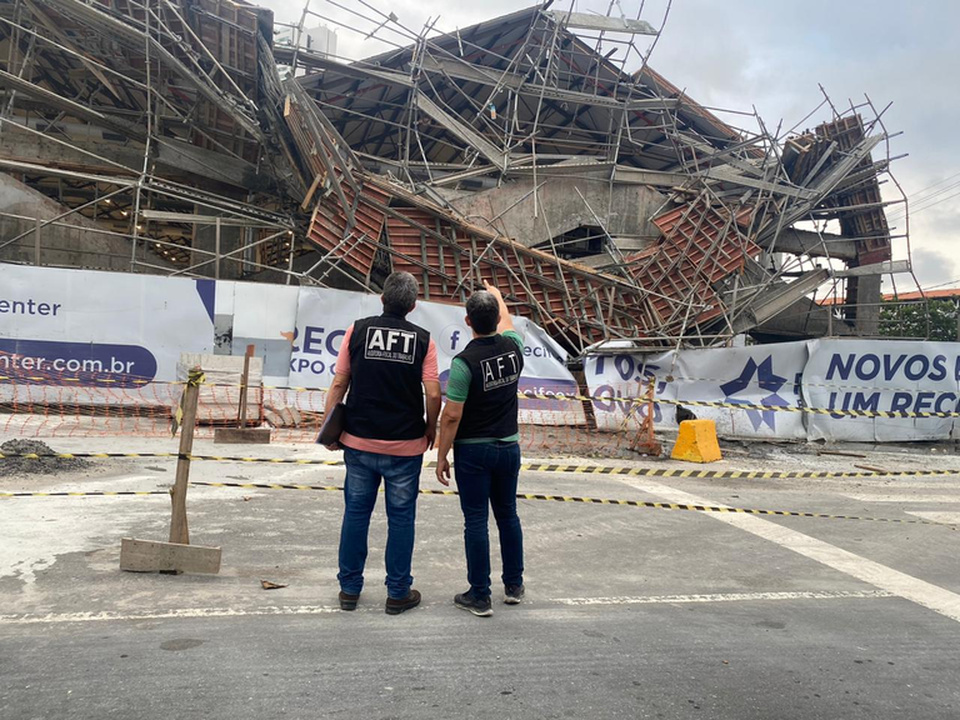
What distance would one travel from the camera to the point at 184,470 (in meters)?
4.09

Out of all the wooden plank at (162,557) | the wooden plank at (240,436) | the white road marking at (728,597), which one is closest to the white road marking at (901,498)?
the white road marking at (728,597)

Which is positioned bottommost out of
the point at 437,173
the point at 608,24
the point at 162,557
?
the point at 162,557

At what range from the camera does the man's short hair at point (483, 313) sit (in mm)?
3838

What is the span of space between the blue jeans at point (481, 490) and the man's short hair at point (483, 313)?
27.0 inches

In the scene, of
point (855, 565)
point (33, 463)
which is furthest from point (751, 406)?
point (33, 463)

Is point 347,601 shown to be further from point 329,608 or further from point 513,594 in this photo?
point 513,594

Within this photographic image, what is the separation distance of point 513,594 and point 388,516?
92 cm

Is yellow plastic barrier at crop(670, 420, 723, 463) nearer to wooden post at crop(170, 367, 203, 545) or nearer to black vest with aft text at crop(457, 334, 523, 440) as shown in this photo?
black vest with aft text at crop(457, 334, 523, 440)

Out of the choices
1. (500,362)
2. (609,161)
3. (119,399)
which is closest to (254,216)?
(119,399)

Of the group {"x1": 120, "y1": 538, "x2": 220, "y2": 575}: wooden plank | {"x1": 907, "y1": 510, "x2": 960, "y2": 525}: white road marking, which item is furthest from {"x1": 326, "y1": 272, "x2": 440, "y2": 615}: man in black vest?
{"x1": 907, "y1": 510, "x2": 960, "y2": 525}: white road marking

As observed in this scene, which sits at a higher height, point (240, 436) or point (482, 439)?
point (482, 439)

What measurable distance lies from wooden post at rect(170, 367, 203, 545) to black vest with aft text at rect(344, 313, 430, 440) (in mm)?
1148

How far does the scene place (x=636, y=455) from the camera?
11.2m

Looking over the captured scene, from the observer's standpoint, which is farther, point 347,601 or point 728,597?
point 728,597
